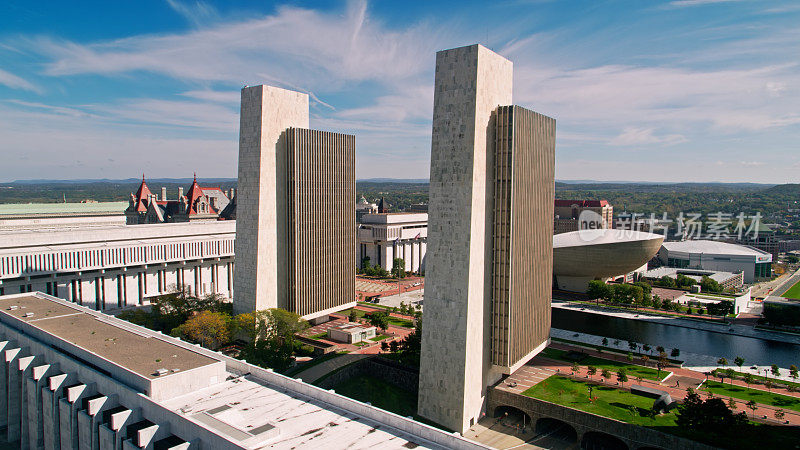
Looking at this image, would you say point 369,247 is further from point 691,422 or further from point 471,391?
point 691,422

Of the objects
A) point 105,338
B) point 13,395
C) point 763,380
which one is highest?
point 105,338

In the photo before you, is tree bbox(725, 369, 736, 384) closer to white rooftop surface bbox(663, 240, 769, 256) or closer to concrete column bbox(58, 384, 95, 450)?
concrete column bbox(58, 384, 95, 450)

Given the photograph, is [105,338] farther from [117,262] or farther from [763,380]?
[763,380]

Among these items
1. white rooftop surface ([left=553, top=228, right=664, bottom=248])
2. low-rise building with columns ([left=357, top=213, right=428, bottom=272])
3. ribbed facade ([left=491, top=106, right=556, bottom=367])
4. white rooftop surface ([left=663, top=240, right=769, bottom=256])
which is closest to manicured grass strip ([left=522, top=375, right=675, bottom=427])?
ribbed facade ([left=491, top=106, right=556, bottom=367])

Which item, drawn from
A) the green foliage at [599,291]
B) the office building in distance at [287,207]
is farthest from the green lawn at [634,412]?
the green foliage at [599,291]

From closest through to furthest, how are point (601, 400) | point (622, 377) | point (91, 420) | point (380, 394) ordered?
1. point (91, 420)
2. point (601, 400)
3. point (622, 377)
4. point (380, 394)

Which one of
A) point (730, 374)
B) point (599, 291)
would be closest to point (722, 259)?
point (599, 291)

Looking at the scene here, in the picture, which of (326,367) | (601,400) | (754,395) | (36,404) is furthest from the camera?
(326,367)

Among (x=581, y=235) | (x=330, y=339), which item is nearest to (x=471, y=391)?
(x=330, y=339)
